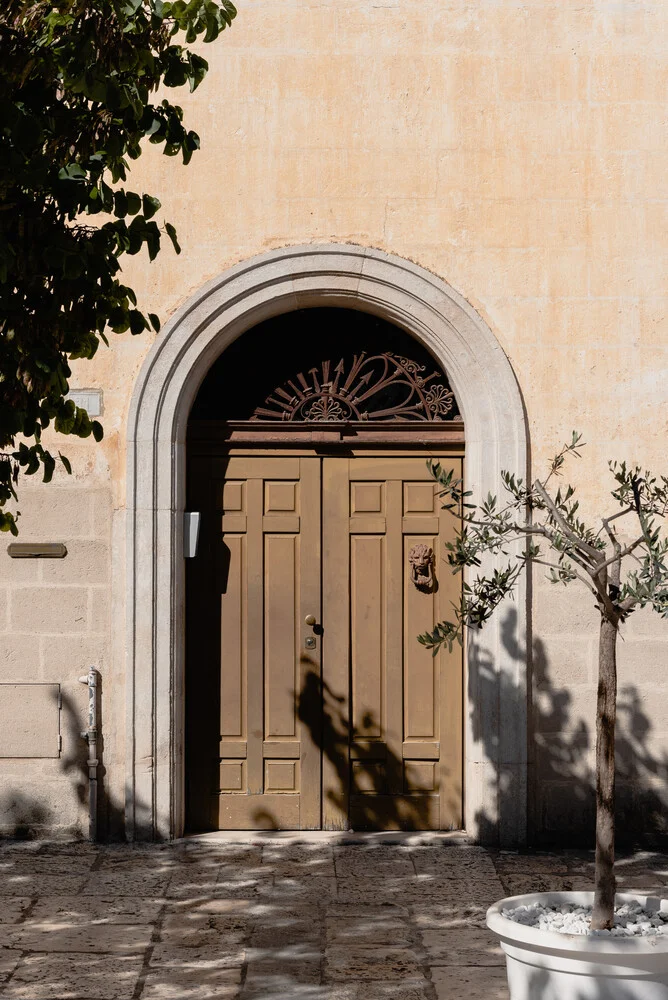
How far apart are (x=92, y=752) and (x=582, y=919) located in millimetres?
3341

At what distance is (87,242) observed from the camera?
12.1 feet

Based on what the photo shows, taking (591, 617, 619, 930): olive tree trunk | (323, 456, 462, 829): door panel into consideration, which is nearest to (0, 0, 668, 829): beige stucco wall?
(323, 456, 462, 829): door panel

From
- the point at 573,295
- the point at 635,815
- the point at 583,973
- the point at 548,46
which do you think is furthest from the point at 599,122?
the point at 583,973

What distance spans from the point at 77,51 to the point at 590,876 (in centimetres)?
468

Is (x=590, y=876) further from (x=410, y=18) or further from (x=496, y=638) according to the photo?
(x=410, y=18)

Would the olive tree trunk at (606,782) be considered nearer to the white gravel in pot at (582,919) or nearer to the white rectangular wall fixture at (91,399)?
the white gravel in pot at (582,919)

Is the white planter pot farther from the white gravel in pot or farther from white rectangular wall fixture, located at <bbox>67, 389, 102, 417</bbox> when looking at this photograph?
white rectangular wall fixture, located at <bbox>67, 389, 102, 417</bbox>

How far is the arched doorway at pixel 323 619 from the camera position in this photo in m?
6.95

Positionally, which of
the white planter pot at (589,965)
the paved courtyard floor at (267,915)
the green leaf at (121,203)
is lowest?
the paved courtyard floor at (267,915)

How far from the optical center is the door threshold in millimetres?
6766

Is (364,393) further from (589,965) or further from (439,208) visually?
(589,965)

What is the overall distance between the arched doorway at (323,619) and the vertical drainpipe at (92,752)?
21.9 inches

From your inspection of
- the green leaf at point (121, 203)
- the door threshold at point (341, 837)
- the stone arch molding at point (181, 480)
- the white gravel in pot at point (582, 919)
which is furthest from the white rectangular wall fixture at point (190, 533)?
the green leaf at point (121, 203)

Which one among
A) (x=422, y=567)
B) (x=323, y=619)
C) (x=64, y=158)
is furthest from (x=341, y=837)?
(x=64, y=158)
